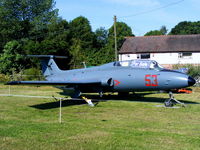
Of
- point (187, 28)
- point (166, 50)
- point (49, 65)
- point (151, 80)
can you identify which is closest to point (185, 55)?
point (166, 50)

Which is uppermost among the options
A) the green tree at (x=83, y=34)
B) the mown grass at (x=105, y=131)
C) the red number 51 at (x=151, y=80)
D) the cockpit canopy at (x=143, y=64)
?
the green tree at (x=83, y=34)

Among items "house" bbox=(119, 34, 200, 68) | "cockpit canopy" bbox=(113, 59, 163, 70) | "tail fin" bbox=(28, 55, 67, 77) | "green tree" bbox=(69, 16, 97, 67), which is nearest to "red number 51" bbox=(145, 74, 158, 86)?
"cockpit canopy" bbox=(113, 59, 163, 70)

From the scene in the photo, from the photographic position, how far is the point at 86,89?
14.8 m

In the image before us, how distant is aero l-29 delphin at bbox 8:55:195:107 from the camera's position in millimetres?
11789

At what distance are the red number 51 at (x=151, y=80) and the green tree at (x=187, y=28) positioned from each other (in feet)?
222

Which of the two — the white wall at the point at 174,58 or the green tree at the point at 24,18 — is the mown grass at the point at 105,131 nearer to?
the white wall at the point at 174,58

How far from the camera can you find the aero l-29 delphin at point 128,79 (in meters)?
11.8

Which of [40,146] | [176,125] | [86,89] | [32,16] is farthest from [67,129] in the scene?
[32,16]

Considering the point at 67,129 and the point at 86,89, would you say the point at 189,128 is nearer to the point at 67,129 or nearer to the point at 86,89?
the point at 67,129

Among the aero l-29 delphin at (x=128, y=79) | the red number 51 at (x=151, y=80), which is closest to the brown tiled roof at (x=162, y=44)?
the aero l-29 delphin at (x=128, y=79)

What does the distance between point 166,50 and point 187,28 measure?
48439 millimetres

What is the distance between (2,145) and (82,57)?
117 feet

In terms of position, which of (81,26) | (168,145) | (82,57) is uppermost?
(81,26)

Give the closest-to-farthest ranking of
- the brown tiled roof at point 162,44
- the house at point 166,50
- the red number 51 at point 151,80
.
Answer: the red number 51 at point 151,80 < the house at point 166,50 < the brown tiled roof at point 162,44
